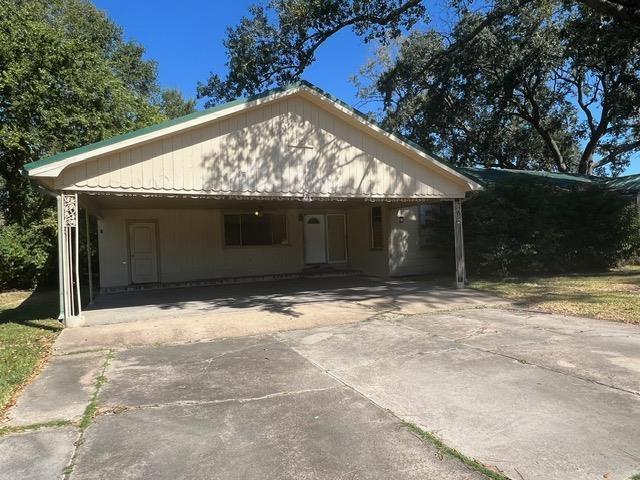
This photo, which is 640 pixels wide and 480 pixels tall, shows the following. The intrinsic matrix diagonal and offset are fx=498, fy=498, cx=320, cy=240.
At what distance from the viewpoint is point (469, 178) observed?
12.5m

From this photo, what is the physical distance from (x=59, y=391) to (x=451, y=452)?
398 cm

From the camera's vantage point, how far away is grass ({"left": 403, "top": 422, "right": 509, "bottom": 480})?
10.2 ft

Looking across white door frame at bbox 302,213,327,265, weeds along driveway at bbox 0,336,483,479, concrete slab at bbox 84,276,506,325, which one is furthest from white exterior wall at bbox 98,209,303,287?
weeds along driveway at bbox 0,336,483,479

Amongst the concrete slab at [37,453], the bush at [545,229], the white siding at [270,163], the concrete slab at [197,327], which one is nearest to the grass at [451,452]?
the concrete slab at [37,453]

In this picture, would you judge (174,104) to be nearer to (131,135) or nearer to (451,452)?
(131,135)

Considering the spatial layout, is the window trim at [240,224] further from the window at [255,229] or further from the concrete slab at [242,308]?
the concrete slab at [242,308]

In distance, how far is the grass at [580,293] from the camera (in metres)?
8.66

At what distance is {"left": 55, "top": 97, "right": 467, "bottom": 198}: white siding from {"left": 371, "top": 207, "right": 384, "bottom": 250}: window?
4158mm

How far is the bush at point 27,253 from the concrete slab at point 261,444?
545 inches

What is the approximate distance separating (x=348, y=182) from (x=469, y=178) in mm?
3417

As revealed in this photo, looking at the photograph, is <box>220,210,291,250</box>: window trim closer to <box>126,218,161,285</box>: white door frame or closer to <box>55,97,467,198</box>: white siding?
<box>126,218,161,285</box>: white door frame

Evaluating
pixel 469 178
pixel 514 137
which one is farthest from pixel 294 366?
pixel 514 137

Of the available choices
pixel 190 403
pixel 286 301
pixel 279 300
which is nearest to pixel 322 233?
pixel 279 300

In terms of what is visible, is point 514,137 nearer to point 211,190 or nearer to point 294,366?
point 211,190
